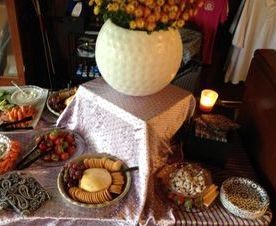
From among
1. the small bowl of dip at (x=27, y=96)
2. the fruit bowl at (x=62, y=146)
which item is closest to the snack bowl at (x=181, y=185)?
the fruit bowl at (x=62, y=146)

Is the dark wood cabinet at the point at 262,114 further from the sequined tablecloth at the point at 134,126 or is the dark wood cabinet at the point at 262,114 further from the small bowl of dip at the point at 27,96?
the small bowl of dip at the point at 27,96

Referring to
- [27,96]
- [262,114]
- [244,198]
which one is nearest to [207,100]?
[262,114]

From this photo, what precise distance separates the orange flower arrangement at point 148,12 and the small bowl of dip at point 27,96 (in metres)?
0.56

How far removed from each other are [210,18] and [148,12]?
132 cm

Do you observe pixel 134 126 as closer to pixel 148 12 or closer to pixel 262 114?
pixel 148 12

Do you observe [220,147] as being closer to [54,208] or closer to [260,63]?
[260,63]

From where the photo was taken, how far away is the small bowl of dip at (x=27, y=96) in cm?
123

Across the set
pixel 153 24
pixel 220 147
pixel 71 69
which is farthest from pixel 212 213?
pixel 71 69

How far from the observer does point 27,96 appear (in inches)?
49.8

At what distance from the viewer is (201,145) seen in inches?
40.2

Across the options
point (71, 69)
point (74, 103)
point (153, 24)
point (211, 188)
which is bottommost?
point (71, 69)

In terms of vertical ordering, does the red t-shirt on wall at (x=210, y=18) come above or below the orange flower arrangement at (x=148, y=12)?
below

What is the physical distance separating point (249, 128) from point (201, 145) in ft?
0.91

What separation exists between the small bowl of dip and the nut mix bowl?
2.62 ft
